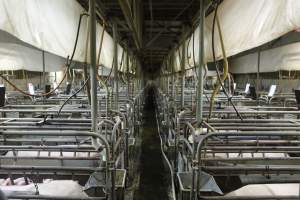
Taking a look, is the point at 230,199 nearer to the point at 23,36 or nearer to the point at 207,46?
the point at 23,36

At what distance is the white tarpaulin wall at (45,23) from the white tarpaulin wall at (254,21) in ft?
3.87

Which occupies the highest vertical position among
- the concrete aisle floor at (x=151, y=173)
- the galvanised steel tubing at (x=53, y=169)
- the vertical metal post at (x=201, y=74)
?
the vertical metal post at (x=201, y=74)

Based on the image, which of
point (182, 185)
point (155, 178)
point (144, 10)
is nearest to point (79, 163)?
point (182, 185)

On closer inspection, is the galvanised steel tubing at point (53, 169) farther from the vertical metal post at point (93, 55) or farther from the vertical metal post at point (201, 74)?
the vertical metal post at point (201, 74)

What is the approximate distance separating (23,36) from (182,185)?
4.33 feet

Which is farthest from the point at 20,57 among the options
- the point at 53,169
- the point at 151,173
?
the point at 53,169

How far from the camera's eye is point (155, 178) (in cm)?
452

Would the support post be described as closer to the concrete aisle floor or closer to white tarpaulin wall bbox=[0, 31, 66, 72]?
the concrete aisle floor

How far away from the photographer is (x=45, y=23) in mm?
1951

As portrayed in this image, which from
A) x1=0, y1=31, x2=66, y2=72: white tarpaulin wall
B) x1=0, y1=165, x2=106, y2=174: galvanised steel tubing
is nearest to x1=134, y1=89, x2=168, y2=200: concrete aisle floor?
x1=0, y1=165, x2=106, y2=174: galvanised steel tubing

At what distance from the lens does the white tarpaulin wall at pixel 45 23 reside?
146 centimetres

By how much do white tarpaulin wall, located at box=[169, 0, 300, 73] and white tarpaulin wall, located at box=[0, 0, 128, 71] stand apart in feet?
3.87

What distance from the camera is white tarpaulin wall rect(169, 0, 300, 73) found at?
148 cm

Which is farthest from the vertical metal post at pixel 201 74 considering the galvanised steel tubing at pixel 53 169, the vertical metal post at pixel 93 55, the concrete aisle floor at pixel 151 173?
the concrete aisle floor at pixel 151 173
